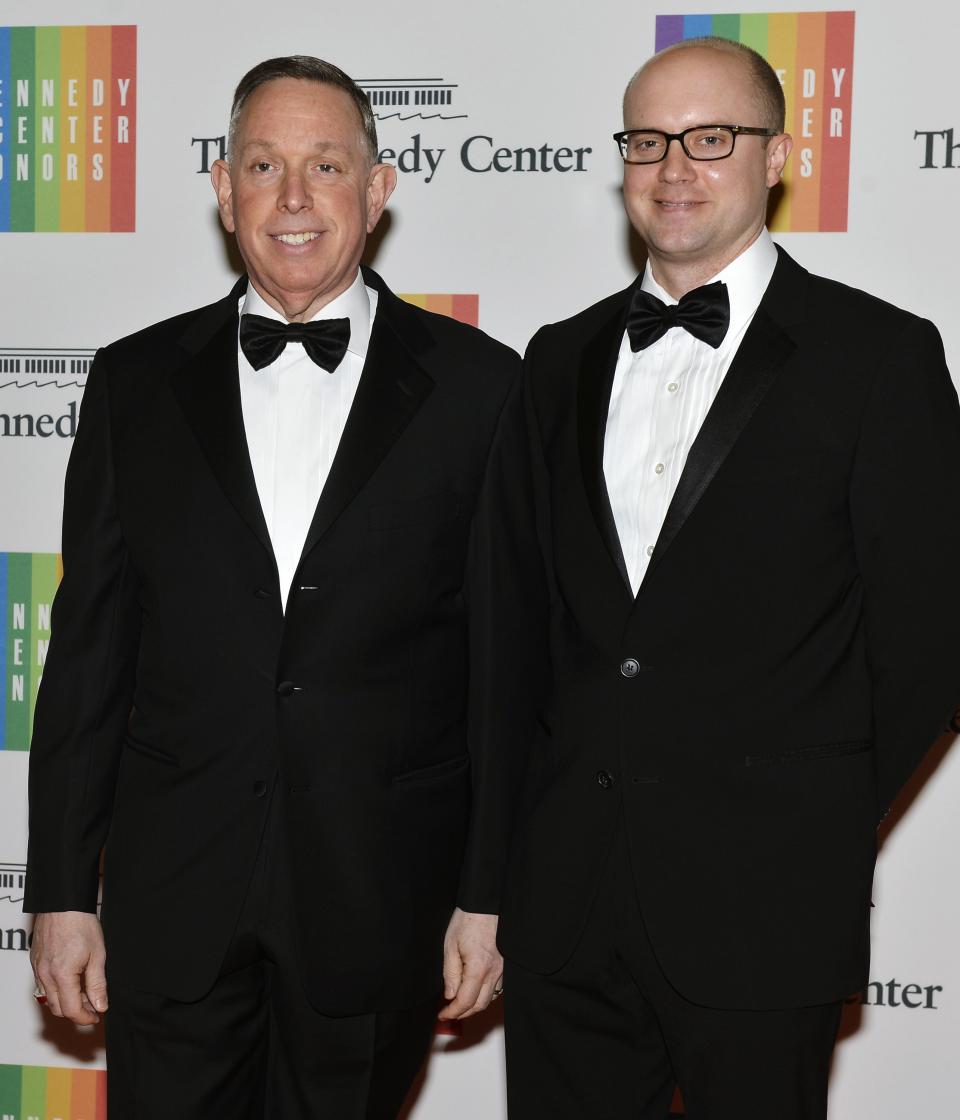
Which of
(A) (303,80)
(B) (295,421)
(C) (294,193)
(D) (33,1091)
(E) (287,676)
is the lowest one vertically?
(D) (33,1091)

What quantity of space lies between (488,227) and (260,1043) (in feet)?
5.46

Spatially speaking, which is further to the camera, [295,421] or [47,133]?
[47,133]

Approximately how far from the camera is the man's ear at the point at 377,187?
7.34 feet

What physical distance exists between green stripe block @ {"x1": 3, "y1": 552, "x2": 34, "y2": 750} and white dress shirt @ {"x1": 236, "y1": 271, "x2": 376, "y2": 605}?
3.85 feet

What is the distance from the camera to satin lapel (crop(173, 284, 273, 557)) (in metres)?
2.05

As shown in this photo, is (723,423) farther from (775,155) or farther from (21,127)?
(21,127)

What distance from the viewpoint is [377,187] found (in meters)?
2.25

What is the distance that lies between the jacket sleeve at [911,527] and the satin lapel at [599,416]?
1.08ft

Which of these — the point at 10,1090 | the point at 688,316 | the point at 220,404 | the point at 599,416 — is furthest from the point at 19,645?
the point at 688,316

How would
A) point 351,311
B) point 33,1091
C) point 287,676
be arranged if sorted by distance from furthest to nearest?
1. point 33,1091
2. point 351,311
3. point 287,676

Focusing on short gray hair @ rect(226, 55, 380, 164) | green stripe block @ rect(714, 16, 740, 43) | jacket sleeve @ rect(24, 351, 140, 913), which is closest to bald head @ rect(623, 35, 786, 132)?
short gray hair @ rect(226, 55, 380, 164)

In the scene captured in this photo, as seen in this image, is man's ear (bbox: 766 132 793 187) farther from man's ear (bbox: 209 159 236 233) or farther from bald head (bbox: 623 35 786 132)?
man's ear (bbox: 209 159 236 233)

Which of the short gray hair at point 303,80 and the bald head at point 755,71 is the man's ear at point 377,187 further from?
the bald head at point 755,71

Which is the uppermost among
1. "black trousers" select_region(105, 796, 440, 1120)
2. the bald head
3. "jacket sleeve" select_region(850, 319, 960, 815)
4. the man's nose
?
the bald head
